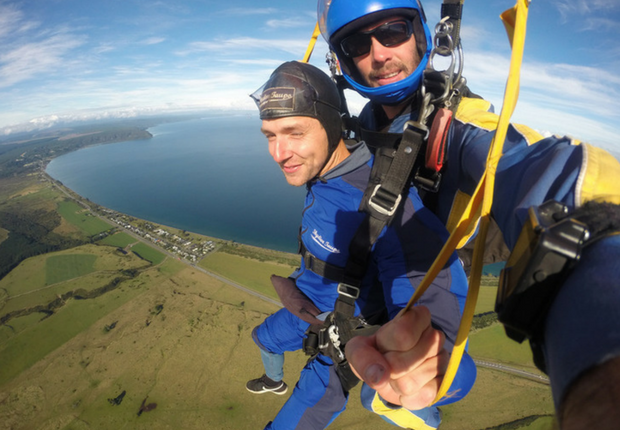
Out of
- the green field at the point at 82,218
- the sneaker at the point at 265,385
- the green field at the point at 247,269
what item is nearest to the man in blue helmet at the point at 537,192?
the sneaker at the point at 265,385

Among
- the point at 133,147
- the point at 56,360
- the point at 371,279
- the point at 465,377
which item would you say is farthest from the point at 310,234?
the point at 133,147

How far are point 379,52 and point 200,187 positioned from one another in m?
64.2

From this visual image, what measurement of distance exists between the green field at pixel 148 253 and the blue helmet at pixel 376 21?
43783 millimetres

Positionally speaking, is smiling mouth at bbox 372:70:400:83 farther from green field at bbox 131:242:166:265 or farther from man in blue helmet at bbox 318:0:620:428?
green field at bbox 131:242:166:265

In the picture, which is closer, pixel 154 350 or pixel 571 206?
pixel 571 206

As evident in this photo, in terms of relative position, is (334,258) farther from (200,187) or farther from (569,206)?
(200,187)

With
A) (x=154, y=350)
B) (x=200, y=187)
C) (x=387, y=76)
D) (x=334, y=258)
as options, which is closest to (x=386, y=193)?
(x=334, y=258)

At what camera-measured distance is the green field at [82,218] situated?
48.1m

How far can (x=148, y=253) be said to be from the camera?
40.8 metres

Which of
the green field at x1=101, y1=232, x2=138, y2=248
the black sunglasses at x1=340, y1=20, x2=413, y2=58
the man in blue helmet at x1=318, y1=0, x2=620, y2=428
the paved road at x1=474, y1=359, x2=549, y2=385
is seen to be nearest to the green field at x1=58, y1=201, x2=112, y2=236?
the green field at x1=101, y1=232, x2=138, y2=248

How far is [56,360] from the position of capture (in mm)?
25766

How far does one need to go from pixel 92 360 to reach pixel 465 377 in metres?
35.4

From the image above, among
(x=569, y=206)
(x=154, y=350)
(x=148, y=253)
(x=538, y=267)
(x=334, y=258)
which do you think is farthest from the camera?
(x=148, y=253)

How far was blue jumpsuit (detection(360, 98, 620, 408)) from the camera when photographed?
0.53m
